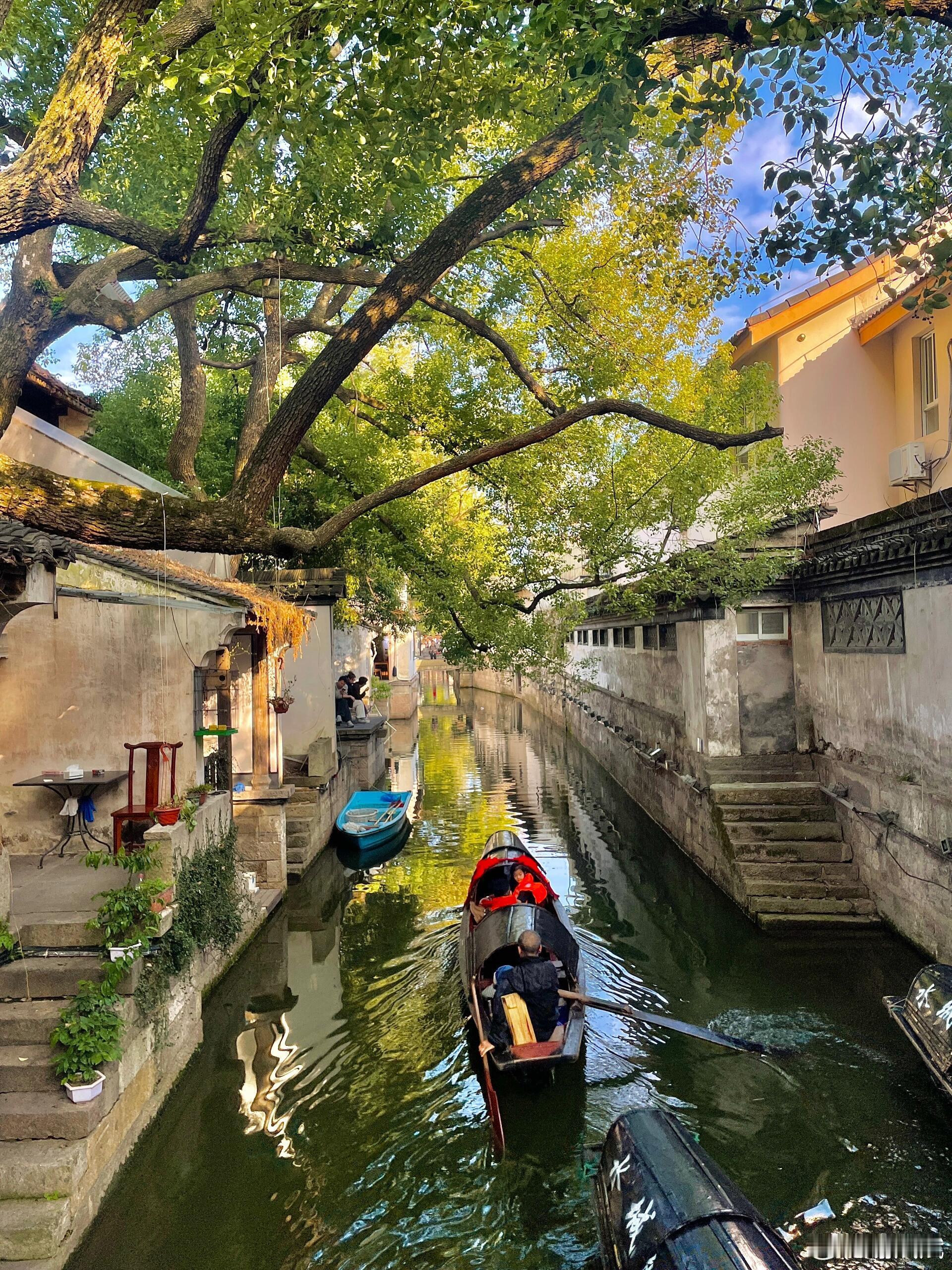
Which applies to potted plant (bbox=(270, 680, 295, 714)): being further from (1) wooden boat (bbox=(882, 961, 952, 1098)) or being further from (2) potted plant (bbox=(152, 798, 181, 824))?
(1) wooden boat (bbox=(882, 961, 952, 1098))

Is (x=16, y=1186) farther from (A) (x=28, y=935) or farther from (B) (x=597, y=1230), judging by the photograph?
(B) (x=597, y=1230)

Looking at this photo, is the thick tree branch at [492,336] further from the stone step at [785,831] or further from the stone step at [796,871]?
the stone step at [796,871]

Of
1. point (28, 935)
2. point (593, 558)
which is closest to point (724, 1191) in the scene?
point (28, 935)

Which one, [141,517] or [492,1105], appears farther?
[492,1105]

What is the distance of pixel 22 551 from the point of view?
5.06m

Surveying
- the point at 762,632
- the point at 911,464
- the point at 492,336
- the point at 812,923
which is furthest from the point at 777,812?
the point at 492,336

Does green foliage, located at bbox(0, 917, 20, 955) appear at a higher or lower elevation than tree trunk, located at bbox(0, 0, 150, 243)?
lower

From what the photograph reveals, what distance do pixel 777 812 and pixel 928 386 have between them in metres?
8.71

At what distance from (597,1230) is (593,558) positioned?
10915mm

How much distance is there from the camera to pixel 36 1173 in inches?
198

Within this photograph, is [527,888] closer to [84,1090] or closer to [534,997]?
[534,997]

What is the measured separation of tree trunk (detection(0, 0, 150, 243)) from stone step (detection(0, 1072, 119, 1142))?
5.69 m

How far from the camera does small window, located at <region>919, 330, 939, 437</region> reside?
14727mm

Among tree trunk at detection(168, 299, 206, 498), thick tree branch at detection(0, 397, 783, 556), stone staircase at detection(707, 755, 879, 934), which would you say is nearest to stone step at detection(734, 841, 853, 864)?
stone staircase at detection(707, 755, 879, 934)
